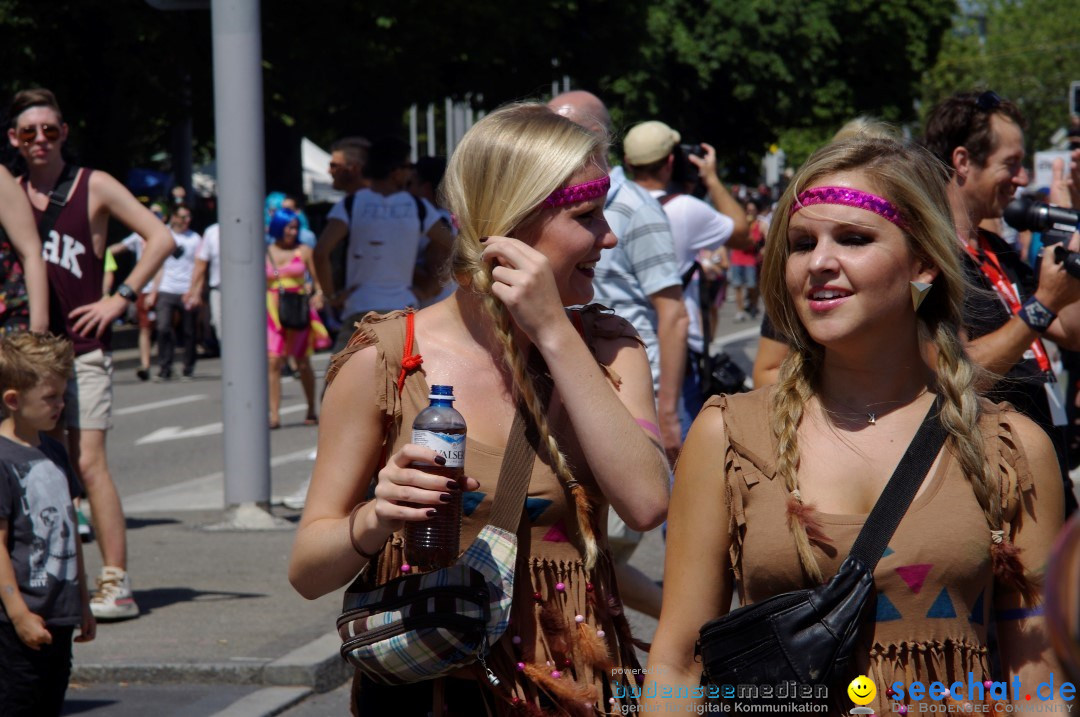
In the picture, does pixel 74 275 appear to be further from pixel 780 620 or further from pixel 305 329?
pixel 305 329

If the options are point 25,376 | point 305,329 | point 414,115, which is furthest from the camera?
point 414,115

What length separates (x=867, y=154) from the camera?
8.59ft

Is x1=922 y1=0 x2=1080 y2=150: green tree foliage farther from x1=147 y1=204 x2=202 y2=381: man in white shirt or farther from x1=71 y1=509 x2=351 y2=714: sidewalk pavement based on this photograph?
x1=71 y1=509 x2=351 y2=714: sidewalk pavement

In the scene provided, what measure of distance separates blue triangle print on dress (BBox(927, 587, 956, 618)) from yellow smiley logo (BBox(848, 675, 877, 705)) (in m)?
0.15

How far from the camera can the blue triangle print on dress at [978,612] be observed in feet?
7.96

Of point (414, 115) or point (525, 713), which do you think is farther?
point (414, 115)

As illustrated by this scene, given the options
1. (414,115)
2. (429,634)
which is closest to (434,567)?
(429,634)

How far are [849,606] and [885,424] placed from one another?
38 centimetres

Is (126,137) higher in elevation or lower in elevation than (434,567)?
higher

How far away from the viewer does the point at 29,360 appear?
4.79 metres

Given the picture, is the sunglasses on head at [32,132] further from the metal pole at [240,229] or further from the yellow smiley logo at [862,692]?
the yellow smiley logo at [862,692]

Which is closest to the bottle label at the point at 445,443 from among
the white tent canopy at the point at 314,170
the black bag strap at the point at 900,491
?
the black bag strap at the point at 900,491

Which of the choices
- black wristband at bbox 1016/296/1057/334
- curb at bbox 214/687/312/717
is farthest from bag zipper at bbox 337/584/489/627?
curb at bbox 214/687/312/717

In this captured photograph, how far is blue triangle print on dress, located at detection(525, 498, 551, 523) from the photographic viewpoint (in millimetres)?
2699
